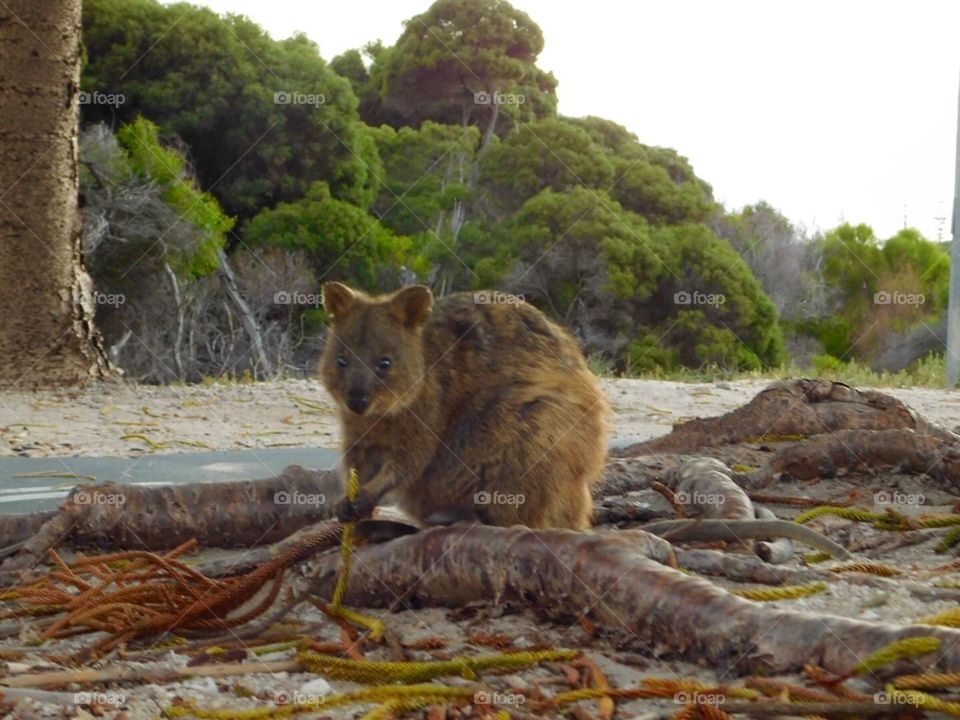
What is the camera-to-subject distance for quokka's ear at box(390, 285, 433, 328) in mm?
4602


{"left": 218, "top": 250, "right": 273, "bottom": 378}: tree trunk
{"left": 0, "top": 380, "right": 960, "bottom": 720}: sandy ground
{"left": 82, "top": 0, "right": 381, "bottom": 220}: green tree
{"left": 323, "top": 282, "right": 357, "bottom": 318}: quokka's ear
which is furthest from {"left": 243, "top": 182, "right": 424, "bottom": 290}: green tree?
{"left": 323, "top": 282, "right": 357, "bottom": 318}: quokka's ear

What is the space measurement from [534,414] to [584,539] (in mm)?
679

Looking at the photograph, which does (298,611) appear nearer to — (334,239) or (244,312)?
(244,312)

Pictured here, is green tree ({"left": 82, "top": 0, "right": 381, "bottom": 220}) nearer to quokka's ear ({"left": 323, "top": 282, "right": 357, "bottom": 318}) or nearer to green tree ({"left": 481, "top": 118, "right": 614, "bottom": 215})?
green tree ({"left": 481, "top": 118, "right": 614, "bottom": 215})

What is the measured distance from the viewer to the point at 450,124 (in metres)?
23.7

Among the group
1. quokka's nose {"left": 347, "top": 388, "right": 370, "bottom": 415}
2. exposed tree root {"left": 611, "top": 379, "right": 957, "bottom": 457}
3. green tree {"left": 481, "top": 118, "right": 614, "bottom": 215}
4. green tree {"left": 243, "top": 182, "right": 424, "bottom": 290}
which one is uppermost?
green tree {"left": 481, "top": 118, "right": 614, "bottom": 215}

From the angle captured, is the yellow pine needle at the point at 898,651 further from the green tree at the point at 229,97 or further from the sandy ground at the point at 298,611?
the green tree at the point at 229,97

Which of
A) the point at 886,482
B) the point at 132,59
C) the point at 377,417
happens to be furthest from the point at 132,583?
the point at 132,59

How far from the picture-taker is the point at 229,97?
744 inches

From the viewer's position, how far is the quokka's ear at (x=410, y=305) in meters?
4.60

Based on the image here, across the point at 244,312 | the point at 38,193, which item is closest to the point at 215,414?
the point at 38,193

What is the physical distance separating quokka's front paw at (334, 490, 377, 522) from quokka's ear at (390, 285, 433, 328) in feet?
2.38

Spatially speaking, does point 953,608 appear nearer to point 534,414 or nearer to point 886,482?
point 534,414

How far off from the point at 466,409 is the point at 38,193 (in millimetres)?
8344
